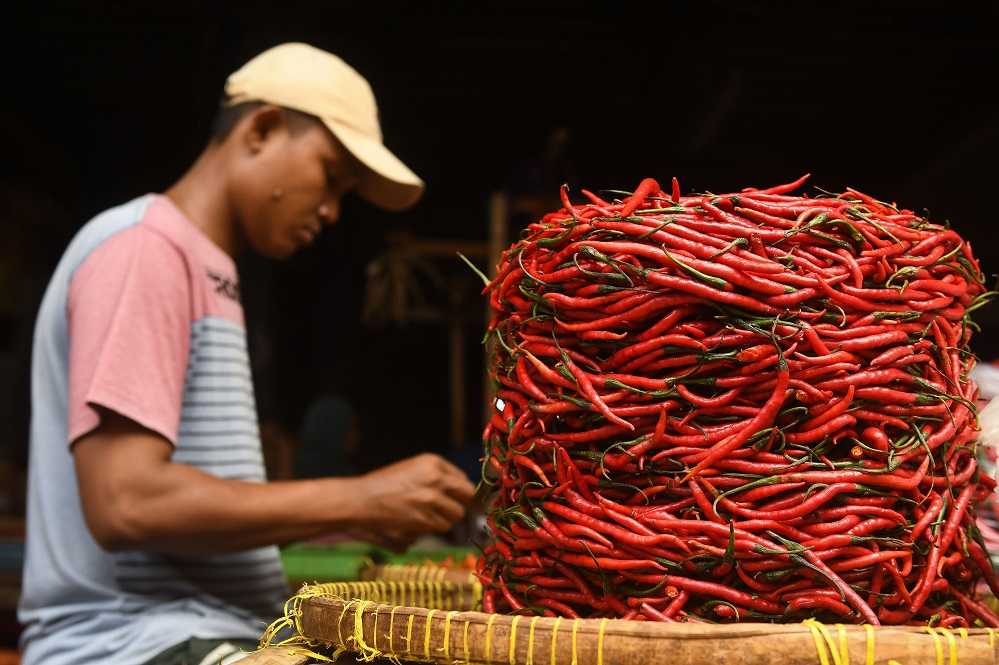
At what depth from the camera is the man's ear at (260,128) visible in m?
1.79

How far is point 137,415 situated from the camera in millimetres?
1369

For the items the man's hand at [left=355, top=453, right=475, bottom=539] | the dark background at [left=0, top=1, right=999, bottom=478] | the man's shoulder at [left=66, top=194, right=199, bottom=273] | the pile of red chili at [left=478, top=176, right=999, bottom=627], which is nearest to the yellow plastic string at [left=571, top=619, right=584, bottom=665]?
the pile of red chili at [left=478, top=176, right=999, bottom=627]

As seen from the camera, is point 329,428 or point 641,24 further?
point 329,428

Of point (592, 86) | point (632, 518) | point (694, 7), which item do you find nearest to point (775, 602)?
point (632, 518)

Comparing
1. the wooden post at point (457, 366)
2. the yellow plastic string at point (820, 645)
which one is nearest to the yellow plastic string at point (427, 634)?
the yellow plastic string at point (820, 645)

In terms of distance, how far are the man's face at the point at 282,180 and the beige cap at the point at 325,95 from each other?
4 cm

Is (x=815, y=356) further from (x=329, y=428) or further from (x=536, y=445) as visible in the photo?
(x=329, y=428)

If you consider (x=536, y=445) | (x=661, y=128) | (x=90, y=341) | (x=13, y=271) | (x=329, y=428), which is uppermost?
(x=661, y=128)

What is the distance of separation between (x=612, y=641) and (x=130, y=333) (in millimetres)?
974

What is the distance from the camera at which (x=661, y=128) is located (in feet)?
17.5

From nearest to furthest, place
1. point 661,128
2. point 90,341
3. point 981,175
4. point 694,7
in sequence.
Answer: point 90,341, point 694,7, point 981,175, point 661,128

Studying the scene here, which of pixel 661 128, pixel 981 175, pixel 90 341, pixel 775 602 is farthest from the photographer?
pixel 661 128

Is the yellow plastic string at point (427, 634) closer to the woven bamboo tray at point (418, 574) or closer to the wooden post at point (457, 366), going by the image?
the woven bamboo tray at point (418, 574)

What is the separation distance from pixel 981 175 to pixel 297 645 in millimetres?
4916
